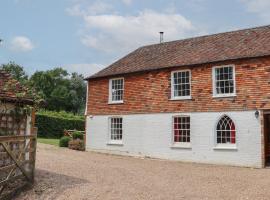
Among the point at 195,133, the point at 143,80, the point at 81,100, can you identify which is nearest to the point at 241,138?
the point at 195,133

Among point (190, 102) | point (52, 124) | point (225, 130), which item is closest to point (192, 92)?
point (190, 102)

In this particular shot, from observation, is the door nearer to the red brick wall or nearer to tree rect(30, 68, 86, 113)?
the red brick wall

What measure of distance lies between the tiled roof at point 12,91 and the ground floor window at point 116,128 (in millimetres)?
11502

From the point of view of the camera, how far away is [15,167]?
38.7 ft

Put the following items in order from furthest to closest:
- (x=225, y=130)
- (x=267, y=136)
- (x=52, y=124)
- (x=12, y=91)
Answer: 1. (x=52, y=124)
2. (x=267, y=136)
3. (x=225, y=130)
4. (x=12, y=91)

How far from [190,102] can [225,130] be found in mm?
2735

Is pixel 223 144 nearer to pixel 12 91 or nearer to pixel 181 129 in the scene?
pixel 181 129

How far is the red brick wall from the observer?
63.0 ft

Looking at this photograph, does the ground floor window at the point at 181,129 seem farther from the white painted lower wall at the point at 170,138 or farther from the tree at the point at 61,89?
the tree at the point at 61,89

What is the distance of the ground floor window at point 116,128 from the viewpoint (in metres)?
24.8

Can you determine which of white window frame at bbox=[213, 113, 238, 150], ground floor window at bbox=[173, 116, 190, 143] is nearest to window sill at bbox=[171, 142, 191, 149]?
ground floor window at bbox=[173, 116, 190, 143]

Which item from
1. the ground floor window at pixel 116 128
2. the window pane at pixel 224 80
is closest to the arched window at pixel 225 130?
the window pane at pixel 224 80

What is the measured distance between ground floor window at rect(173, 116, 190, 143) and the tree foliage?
161 ft

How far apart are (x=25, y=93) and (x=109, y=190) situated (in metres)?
4.83
